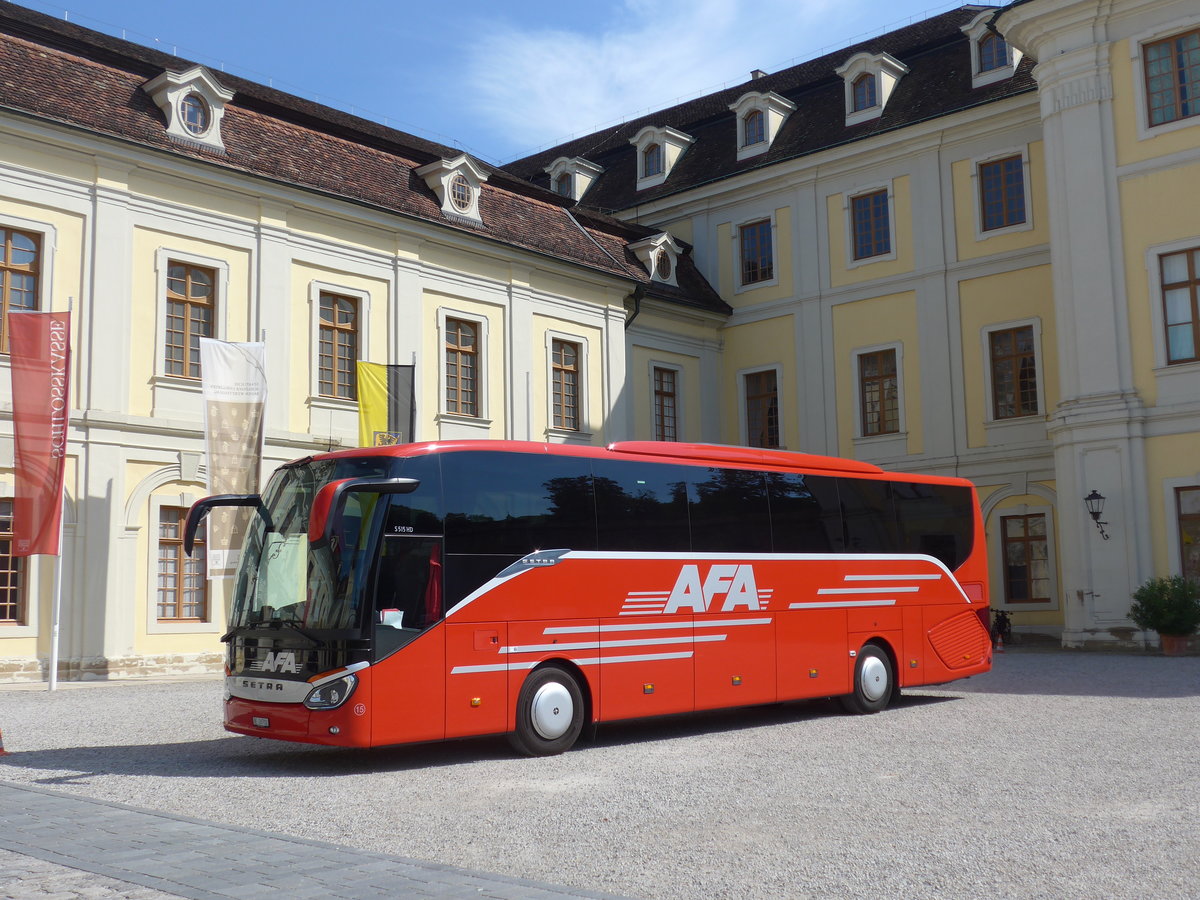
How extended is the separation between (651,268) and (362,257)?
911 cm

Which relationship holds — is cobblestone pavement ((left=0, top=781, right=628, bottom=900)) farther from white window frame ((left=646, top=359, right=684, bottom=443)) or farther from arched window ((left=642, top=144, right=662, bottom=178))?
arched window ((left=642, top=144, right=662, bottom=178))

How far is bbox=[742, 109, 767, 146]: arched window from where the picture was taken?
111ft

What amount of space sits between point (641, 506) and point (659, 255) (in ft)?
66.0

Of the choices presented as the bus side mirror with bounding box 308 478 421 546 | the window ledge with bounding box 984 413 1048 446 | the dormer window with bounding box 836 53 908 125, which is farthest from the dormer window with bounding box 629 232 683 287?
the bus side mirror with bounding box 308 478 421 546

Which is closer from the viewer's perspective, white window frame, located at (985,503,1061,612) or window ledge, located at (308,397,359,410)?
window ledge, located at (308,397,359,410)

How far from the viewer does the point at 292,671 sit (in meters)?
10.5

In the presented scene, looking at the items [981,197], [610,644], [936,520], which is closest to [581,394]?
[981,197]

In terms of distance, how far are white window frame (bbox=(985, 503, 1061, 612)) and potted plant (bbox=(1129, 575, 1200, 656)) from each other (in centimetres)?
447

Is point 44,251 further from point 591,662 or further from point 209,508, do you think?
point 591,662

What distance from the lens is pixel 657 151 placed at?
3641cm

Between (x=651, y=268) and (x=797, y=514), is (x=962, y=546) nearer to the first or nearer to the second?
(x=797, y=514)

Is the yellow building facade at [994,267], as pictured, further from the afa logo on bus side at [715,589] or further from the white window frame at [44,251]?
the white window frame at [44,251]

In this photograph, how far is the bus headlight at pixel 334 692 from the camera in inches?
401

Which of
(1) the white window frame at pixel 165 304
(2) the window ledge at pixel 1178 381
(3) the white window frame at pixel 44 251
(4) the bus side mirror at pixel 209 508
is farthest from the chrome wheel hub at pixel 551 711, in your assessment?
(2) the window ledge at pixel 1178 381
